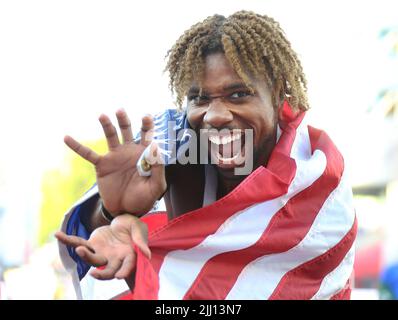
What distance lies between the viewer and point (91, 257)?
6.95 ft

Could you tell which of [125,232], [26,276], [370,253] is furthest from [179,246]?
[370,253]

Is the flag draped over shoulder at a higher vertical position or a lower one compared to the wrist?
lower

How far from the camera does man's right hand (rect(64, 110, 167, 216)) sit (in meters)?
2.22

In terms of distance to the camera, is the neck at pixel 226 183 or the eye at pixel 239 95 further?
the neck at pixel 226 183

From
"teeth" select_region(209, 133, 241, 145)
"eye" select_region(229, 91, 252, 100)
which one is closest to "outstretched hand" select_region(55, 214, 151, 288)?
"teeth" select_region(209, 133, 241, 145)

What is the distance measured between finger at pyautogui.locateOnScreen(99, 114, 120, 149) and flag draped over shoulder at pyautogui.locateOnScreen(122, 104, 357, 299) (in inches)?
→ 13.8

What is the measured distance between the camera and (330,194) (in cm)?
257

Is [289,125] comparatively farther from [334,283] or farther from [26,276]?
[26,276]

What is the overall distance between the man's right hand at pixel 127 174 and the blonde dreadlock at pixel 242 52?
18.0 inches

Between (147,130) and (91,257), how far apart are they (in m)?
0.40

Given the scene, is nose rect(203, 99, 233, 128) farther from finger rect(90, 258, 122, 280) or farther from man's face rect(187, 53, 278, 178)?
finger rect(90, 258, 122, 280)

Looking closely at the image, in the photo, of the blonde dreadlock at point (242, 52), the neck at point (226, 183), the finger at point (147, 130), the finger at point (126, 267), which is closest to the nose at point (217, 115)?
the blonde dreadlock at point (242, 52)

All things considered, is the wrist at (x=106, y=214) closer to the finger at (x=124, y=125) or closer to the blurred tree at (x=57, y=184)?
the finger at (x=124, y=125)

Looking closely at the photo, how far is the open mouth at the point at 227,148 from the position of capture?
2582 mm
